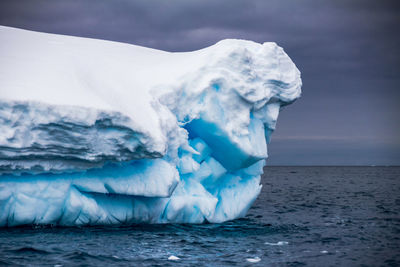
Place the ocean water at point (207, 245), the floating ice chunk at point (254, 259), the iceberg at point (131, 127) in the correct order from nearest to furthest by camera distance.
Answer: the ocean water at point (207, 245)
the floating ice chunk at point (254, 259)
the iceberg at point (131, 127)

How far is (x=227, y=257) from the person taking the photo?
9.75 metres

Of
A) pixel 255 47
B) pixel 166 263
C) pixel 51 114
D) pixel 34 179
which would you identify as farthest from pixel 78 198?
pixel 255 47

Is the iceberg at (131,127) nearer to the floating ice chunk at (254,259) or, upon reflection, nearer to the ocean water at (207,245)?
the ocean water at (207,245)

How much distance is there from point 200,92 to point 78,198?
456 centimetres

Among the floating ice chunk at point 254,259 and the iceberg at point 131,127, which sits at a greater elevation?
the iceberg at point 131,127

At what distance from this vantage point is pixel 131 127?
10.9 meters

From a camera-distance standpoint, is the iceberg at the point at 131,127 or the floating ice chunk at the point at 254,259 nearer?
the floating ice chunk at the point at 254,259

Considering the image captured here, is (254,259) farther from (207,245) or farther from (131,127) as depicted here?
(131,127)

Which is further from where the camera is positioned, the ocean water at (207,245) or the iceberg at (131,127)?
the iceberg at (131,127)

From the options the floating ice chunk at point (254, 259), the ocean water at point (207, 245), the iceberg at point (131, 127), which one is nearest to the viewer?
the ocean water at point (207, 245)

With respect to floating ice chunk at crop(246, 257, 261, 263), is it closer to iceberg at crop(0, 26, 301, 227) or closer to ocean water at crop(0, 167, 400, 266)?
ocean water at crop(0, 167, 400, 266)

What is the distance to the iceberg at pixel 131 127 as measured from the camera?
10414 mm

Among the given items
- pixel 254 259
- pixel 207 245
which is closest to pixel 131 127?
pixel 207 245

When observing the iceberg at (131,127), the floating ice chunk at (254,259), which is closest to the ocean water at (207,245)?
the floating ice chunk at (254,259)
